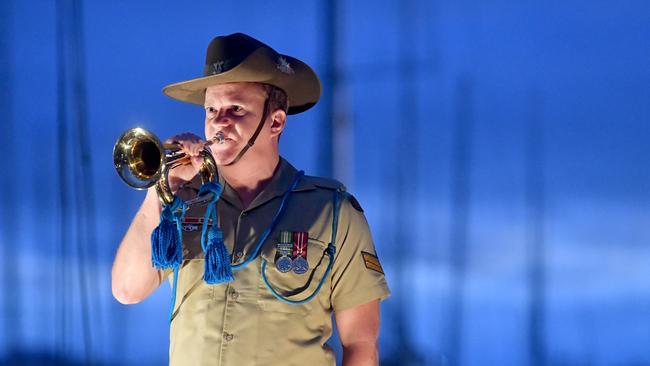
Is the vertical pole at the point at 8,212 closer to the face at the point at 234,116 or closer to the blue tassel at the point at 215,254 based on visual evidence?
the face at the point at 234,116

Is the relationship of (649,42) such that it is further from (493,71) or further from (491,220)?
(491,220)

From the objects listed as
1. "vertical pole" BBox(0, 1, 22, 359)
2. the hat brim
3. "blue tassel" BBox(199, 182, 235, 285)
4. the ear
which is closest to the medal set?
"blue tassel" BBox(199, 182, 235, 285)

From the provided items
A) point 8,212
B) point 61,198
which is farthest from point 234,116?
point 8,212

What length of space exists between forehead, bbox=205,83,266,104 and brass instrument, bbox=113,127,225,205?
0.12 meters

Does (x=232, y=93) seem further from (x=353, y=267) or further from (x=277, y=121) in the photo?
(x=353, y=267)

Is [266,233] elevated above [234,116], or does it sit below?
below

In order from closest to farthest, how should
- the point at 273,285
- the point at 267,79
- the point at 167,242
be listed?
the point at 167,242 < the point at 273,285 < the point at 267,79

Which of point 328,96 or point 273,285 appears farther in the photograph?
point 328,96

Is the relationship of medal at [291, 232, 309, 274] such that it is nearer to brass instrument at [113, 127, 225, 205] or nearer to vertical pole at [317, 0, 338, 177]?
brass instrument at [113, 127, 225, 205]

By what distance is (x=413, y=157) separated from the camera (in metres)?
2.69

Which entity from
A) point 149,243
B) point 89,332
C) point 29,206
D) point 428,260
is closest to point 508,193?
point 428,260

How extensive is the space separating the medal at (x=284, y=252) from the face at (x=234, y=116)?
20cm

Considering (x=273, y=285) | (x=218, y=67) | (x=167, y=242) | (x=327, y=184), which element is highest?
(x=218, y=67)

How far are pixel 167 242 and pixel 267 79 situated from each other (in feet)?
1.48
